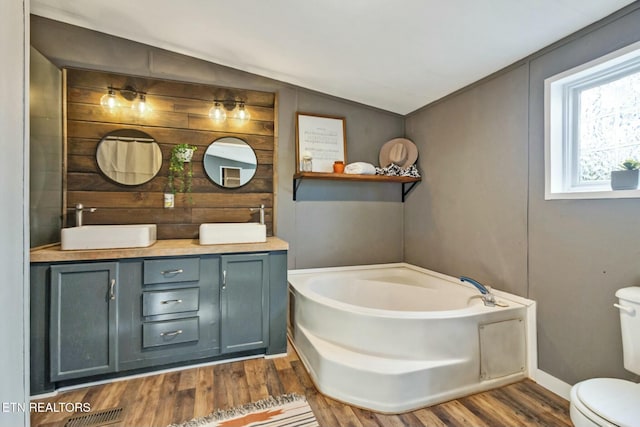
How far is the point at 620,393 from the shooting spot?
49.4 inches

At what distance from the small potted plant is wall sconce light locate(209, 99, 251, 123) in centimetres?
270

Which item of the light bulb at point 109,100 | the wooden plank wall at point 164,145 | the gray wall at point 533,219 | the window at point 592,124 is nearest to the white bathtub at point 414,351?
the gray wall at point 533,219

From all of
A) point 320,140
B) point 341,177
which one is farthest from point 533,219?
point 320,140

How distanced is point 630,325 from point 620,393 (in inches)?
14.6

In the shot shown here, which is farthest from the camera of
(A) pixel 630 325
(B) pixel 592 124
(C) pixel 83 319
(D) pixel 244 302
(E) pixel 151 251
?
(D) pixel 244 302

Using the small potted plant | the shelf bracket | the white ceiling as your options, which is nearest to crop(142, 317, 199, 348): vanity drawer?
the white ceiling

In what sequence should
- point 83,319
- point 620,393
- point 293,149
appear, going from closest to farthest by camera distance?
point 620,393, point 83,319, point 293,149

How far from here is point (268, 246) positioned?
2.34 m

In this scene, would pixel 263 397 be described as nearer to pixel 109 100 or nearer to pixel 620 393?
pixel 620 393

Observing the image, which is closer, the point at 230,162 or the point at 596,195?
the point at 596,195

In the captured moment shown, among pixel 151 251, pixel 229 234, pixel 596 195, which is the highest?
pixel 596 195

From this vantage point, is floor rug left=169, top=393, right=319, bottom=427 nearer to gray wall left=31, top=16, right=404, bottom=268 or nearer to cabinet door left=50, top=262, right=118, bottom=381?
cabinet door left=50, top=262, right=118, bottom=381
